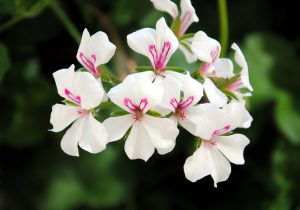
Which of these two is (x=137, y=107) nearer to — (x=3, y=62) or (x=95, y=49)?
(x=95, y=49)

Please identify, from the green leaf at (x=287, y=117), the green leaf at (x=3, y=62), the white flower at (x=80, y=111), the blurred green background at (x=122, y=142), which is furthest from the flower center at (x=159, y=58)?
the green leaf at (x=287, y=117)

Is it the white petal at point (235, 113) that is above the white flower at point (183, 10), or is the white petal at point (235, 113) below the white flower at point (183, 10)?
below

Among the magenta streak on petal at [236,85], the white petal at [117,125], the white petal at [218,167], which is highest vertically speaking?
the white petal at [117,125]

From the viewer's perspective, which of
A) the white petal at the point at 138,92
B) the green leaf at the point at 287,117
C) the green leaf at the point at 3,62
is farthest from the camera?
the green leaf at the point at 287,117

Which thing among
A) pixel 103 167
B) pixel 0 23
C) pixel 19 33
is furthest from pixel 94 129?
pixel 103 167

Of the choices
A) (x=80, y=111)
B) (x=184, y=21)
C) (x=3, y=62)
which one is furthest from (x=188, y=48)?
(x=3, y=62)

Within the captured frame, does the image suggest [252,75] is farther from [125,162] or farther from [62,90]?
[62,90]

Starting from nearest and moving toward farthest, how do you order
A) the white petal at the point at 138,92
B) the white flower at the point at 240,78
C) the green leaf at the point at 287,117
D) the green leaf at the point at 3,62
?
the white petal at the point at 138,92 < the white flower at the point at 240,78 < the green leaf at the point at 3,62 < the green leaf at the point at 287,117

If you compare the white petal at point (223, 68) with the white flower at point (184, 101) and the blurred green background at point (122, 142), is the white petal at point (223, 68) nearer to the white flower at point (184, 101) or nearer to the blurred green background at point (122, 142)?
the white flower at point (184, 101)
